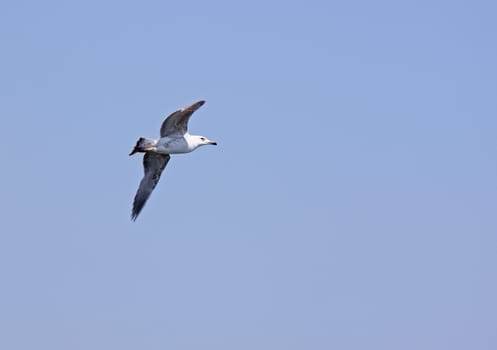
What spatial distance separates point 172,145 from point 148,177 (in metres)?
3.18

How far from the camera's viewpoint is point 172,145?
45.1m

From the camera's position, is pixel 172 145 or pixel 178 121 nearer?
pixel 178 121

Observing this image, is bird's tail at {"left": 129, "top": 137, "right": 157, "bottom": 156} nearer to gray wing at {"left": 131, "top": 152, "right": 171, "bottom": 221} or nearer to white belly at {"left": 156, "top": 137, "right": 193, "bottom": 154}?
white belly at {"left": 156, "top": 137, "right": 193, "bottom": 154}

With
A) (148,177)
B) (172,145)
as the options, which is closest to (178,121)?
(172,145)

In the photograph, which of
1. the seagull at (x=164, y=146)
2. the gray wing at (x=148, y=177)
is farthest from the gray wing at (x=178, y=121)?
the gray wing at (x=148, y=177)

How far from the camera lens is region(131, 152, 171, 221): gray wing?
155ft

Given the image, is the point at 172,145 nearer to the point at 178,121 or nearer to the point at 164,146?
the point at 164,146

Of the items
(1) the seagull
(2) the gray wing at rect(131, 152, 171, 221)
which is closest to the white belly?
(1) the seagull

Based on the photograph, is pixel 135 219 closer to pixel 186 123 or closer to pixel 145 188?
pixel 145 188

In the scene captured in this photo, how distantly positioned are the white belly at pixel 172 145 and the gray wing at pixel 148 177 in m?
1.82

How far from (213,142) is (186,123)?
3.17m

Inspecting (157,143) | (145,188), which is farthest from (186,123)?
(145,188)

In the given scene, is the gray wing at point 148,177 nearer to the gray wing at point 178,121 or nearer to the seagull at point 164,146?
the seagull at point 164,146

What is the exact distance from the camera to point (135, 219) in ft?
159
